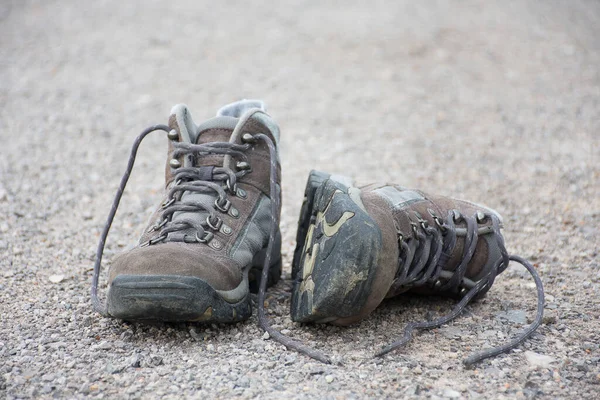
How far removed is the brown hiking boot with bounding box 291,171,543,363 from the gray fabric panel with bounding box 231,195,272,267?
0.56 ft

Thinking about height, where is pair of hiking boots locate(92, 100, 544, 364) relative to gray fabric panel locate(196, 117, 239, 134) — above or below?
below

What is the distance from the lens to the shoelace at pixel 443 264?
7.02 ft

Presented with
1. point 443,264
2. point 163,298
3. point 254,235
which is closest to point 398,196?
point 443,264

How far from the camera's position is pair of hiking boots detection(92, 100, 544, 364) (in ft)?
6.29

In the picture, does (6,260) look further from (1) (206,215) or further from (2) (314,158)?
(2) (314,158)

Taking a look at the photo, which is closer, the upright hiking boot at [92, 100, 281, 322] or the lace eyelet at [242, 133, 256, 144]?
the upright hiking boot at [92, 100, 281, 322]

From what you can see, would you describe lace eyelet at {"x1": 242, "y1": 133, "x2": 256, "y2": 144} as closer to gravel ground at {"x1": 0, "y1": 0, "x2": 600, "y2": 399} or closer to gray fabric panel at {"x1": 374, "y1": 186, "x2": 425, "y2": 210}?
gray fabric panel at {"x1": 374, "y1": 186, "x2": 425, "y2": 210}

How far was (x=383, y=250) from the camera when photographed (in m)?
1.91

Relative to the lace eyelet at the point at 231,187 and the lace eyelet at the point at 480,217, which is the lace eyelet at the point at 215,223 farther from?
the lace eyelet at the point at 480,217

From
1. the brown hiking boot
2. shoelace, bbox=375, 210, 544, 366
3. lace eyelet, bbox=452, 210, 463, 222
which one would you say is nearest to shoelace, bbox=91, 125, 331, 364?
the brown hiking boot

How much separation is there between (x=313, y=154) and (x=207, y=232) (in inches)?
97.8

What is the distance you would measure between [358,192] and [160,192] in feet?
6.58

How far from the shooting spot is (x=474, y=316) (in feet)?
7.57

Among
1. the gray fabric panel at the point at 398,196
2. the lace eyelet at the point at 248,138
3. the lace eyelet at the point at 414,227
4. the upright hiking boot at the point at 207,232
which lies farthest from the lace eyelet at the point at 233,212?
the lace eyelet at the point at 414,227
